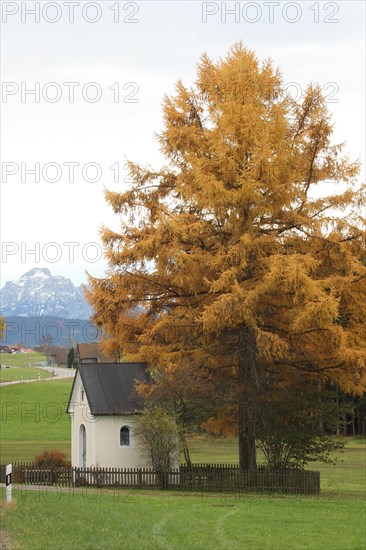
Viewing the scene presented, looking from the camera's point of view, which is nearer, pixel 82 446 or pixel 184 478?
pixel 184 478

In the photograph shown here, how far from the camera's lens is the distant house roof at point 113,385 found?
31.8 meters

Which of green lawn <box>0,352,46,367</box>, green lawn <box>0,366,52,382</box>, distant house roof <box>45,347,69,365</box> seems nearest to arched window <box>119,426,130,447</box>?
green lawn <box>0,366,52,382</box>

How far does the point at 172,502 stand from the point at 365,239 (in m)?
12.0

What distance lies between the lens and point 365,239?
30016 mm

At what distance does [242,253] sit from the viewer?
28469 mm

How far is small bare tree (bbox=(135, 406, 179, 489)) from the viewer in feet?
96.2

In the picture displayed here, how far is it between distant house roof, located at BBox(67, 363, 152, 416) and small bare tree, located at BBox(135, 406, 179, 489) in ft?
5.08

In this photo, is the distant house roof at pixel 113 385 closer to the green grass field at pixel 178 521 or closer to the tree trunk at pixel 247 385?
the tree trunk at pixel 247 385

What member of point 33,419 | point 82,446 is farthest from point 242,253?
point 33,419

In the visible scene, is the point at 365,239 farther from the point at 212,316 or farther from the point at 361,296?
the point at 212,316

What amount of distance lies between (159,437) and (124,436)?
2.69 m

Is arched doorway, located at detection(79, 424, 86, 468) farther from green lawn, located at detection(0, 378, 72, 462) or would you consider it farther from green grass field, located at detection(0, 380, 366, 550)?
green lawn, located at detection(0, 378, 72, 462)

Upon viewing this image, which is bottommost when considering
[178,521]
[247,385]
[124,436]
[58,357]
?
[178,521]

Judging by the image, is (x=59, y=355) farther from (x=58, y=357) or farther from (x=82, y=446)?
(x=82, y=446)
